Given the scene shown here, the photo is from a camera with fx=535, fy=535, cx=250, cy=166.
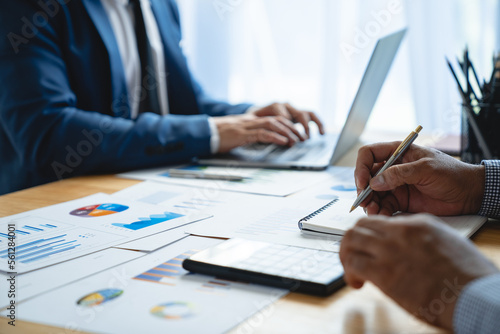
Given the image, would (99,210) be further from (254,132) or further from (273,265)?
(254,132)

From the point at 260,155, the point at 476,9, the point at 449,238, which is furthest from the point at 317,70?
the point at 449,238

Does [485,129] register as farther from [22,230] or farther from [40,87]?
[40,87]

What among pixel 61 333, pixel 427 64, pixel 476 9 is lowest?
pixel 61 333

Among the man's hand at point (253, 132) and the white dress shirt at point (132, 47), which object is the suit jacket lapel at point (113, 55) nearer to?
the white dress shirt at point (132, 47)

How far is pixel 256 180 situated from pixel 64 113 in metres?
0.50

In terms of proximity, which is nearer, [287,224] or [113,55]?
[287,224]

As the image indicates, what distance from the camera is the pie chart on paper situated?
0.90 metres

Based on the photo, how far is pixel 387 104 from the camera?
7.95 ft

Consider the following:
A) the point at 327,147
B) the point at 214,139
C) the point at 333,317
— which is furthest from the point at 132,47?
the point at 333,317

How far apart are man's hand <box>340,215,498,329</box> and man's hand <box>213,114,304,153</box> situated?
804 millimetres

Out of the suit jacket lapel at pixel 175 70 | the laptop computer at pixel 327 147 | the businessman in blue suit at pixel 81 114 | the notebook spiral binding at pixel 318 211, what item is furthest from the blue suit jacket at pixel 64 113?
the notebook spiral binding at pixel 318 211

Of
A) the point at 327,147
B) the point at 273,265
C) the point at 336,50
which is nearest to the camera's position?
the point at 273,265

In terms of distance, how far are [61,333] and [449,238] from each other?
399 mm

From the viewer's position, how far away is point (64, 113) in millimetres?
1268
